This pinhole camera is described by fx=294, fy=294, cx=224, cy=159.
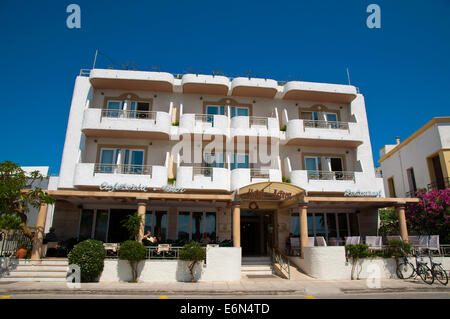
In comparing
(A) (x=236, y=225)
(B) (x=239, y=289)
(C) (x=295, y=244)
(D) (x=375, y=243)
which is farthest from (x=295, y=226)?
(B) (x=239, y=289)

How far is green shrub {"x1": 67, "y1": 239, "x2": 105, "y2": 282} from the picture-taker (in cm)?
1239

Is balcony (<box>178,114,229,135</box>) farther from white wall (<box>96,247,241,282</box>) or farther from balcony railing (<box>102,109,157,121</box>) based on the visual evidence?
white wall (<box>96,247,241,282</box>)

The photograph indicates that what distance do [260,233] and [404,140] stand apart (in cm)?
1521

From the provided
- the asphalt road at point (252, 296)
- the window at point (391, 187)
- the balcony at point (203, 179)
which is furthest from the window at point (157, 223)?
the window at point (391, 187)

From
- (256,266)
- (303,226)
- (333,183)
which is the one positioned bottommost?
(256,266)

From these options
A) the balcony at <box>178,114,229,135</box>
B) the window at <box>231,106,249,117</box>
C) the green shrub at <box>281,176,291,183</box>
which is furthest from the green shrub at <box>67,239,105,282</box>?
the window at <box>231,106,249,117</box>

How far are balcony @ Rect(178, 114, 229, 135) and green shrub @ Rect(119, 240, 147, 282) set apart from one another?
7.92 metres

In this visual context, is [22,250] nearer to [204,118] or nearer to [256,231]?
[204,118]

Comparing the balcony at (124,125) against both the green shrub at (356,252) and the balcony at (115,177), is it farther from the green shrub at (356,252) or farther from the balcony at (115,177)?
the green shrub at (356,252)

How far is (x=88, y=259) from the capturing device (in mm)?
12453

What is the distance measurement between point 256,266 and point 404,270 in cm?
708

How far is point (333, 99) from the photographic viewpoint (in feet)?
68.8

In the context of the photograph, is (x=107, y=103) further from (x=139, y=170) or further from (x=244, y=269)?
(x=244, y=269)

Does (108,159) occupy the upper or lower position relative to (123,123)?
lower
